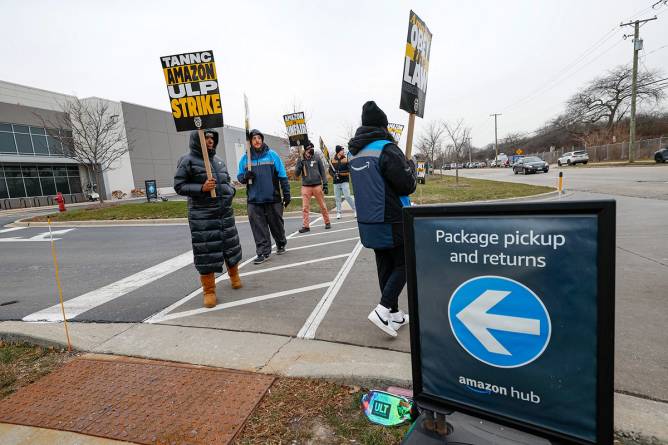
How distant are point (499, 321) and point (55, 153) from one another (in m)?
38.9

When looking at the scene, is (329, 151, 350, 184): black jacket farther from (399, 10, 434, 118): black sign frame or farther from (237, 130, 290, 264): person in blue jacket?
(399, 10, 434, 118): black sign frame

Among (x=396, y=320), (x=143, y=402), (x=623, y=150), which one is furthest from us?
(x=623, y=150)

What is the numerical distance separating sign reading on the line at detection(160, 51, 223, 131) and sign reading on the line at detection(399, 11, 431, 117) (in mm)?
2216

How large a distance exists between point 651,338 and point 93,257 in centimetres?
896

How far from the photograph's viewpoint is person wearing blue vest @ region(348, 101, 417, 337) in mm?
2980

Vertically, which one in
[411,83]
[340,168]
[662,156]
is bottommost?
[662,156]

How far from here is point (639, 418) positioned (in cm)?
198

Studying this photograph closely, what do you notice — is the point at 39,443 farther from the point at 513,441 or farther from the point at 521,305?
the point at 521,305

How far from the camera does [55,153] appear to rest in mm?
30938

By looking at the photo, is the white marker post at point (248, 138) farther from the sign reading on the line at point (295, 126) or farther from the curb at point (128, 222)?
the curb at point (128, 222)

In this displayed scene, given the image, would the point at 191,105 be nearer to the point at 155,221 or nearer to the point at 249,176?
the point at 249,176

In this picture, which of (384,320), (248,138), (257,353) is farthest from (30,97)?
(384,320)

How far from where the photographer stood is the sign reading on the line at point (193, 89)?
431 cm

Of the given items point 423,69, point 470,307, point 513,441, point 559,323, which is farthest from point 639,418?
point 423,69
